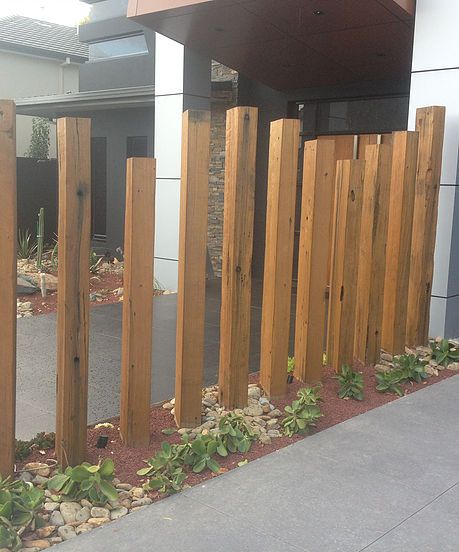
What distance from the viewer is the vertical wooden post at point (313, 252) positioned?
4891mm

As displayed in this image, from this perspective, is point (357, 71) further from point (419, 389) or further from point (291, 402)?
point (291, 402)

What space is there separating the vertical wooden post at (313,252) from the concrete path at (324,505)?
79 centimetres

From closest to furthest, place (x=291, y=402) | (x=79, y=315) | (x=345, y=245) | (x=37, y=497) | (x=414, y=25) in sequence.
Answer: (x=37, y=497), (x=79, y=315), (x=291, y=402), (x=345, y=245), (x=414, y=25)

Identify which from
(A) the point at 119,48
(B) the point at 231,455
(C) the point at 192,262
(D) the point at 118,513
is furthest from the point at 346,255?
(A) the point at 119,48

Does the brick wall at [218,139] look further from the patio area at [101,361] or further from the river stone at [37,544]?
the river stone at [37,544]

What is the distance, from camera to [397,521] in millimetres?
3197

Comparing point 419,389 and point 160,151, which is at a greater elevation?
point 160,151

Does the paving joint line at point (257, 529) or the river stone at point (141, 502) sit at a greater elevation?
the paving joint line at point (257, 529)

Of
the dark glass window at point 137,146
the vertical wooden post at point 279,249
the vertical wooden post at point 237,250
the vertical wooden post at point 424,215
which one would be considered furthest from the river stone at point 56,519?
the dark glass window at point 137,146

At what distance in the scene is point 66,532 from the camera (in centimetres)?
298

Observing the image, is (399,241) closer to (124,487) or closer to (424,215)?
(424,215)

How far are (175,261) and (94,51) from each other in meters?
9.06

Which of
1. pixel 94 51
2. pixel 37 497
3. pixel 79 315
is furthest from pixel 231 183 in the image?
pixel 94 51

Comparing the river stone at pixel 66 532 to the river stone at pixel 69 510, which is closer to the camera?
the river stone at pixel 66 532
